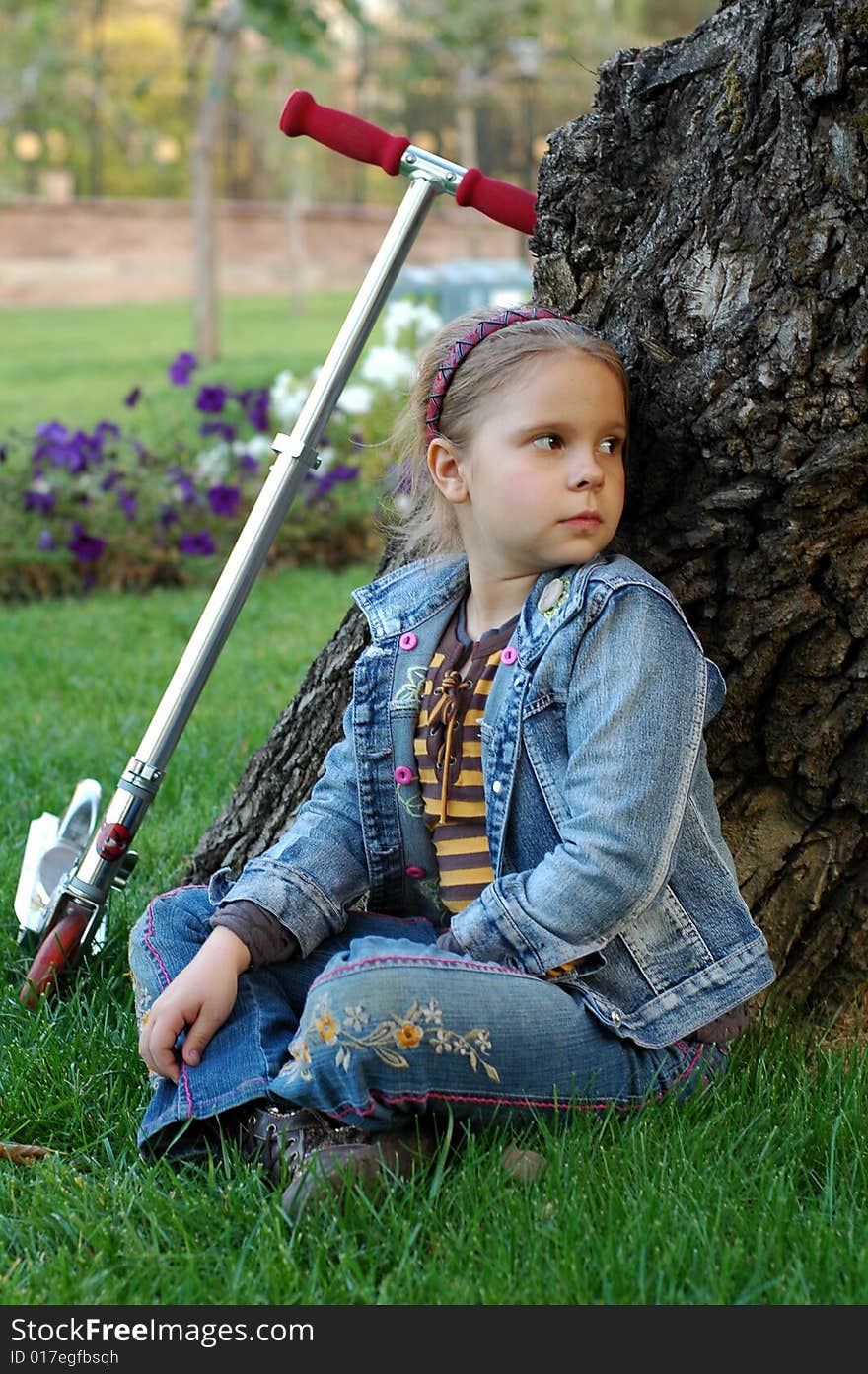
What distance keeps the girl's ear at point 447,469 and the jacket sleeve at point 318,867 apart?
0.37m

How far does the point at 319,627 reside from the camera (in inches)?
208

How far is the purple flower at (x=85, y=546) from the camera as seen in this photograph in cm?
596

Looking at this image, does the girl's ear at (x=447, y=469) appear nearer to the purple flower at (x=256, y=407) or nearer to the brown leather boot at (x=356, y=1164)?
the brown leather boot at (x=356, y=1164)

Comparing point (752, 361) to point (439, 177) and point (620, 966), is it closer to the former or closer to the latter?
point (439, 177)

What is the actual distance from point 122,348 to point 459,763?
1568 cm

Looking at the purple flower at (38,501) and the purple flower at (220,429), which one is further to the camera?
the purple flower at (220,429)

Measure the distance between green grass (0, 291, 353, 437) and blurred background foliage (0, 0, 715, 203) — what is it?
7.38 ft

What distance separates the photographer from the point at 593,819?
1880 mm

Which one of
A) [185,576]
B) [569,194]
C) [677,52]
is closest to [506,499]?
[569,194]

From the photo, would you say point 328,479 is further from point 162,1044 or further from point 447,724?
point 162,1044

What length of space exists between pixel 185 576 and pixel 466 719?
422 cm

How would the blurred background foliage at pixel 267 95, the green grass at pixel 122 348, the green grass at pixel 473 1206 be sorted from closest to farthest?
the green grass at pixel 473 1206 → the green grass at pixel 122 348 → the blurred background foliage at pixel 267 95

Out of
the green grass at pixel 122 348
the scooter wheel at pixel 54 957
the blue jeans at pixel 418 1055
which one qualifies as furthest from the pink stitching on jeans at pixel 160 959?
the green grass at pixel 122 348

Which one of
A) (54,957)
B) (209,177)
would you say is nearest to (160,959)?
(54,957)
